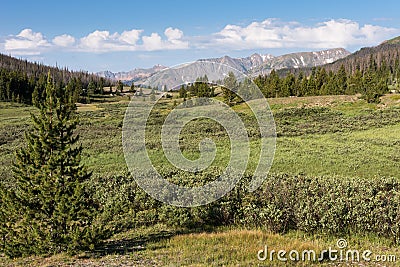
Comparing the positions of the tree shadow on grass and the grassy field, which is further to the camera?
the tree shadow on grass

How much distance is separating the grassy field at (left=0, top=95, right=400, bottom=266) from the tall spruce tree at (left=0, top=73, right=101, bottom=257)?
0.49 meters

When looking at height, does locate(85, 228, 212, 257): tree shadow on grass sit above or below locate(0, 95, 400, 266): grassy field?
below

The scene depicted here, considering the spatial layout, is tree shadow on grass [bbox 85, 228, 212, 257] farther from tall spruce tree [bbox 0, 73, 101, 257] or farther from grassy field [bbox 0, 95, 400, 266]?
tall spruce tree [bbox 0, 73, 101, 257]

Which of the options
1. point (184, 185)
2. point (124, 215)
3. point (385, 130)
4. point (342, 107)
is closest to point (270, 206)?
point (184, 185)

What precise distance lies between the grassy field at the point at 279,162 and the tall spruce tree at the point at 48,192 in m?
0.49

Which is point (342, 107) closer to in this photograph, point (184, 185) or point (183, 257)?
point (184, 185)

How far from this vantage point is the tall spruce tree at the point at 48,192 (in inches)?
376

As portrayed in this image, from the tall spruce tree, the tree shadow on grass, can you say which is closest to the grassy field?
the tree shadow on grass

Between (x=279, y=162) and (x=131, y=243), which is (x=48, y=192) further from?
(x=279, y=162)

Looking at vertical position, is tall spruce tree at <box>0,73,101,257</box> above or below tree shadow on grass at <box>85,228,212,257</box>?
above

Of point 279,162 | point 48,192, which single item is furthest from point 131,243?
point 279,162

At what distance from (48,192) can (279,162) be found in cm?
1521

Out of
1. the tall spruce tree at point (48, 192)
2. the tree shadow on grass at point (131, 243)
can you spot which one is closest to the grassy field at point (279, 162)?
the tree shadow on grass at point (131, 243)

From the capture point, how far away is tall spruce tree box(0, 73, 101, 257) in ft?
31.4
